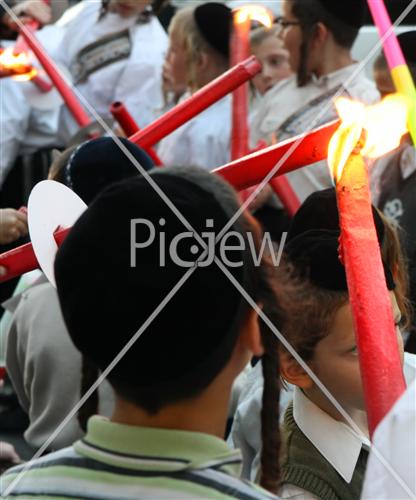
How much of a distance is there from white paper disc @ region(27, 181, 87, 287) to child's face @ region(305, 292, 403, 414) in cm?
45

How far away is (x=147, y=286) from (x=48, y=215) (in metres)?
0.30

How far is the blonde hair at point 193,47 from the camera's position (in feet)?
12.4

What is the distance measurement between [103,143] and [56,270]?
111 centimetres

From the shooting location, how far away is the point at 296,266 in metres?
1.57

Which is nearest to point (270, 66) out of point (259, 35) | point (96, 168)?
point (259, 35)

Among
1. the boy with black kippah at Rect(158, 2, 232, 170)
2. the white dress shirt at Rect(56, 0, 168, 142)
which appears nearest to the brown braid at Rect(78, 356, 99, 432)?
the boy with black kippah at Rect(158, 2, 232, 170)

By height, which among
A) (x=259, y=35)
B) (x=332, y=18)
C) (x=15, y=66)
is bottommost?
(x=259, y=35)

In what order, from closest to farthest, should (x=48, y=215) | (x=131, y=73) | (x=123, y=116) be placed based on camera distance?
(x=48, y=215), (x=123, y=116), (x=131, y=73)

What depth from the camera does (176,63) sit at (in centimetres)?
390

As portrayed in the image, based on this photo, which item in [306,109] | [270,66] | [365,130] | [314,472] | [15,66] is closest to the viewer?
[365,130]

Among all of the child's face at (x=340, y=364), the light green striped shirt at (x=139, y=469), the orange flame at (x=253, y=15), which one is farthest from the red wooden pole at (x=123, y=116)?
the light green striped shirt at (x=139, y=469)

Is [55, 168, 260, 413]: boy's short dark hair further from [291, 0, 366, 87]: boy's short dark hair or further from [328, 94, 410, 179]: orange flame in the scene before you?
[291, 0, 366, 87]: boy's short dark hair

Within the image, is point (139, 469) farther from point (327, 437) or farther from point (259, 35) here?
point (259, 35)

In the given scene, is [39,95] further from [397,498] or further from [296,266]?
[397,498]
